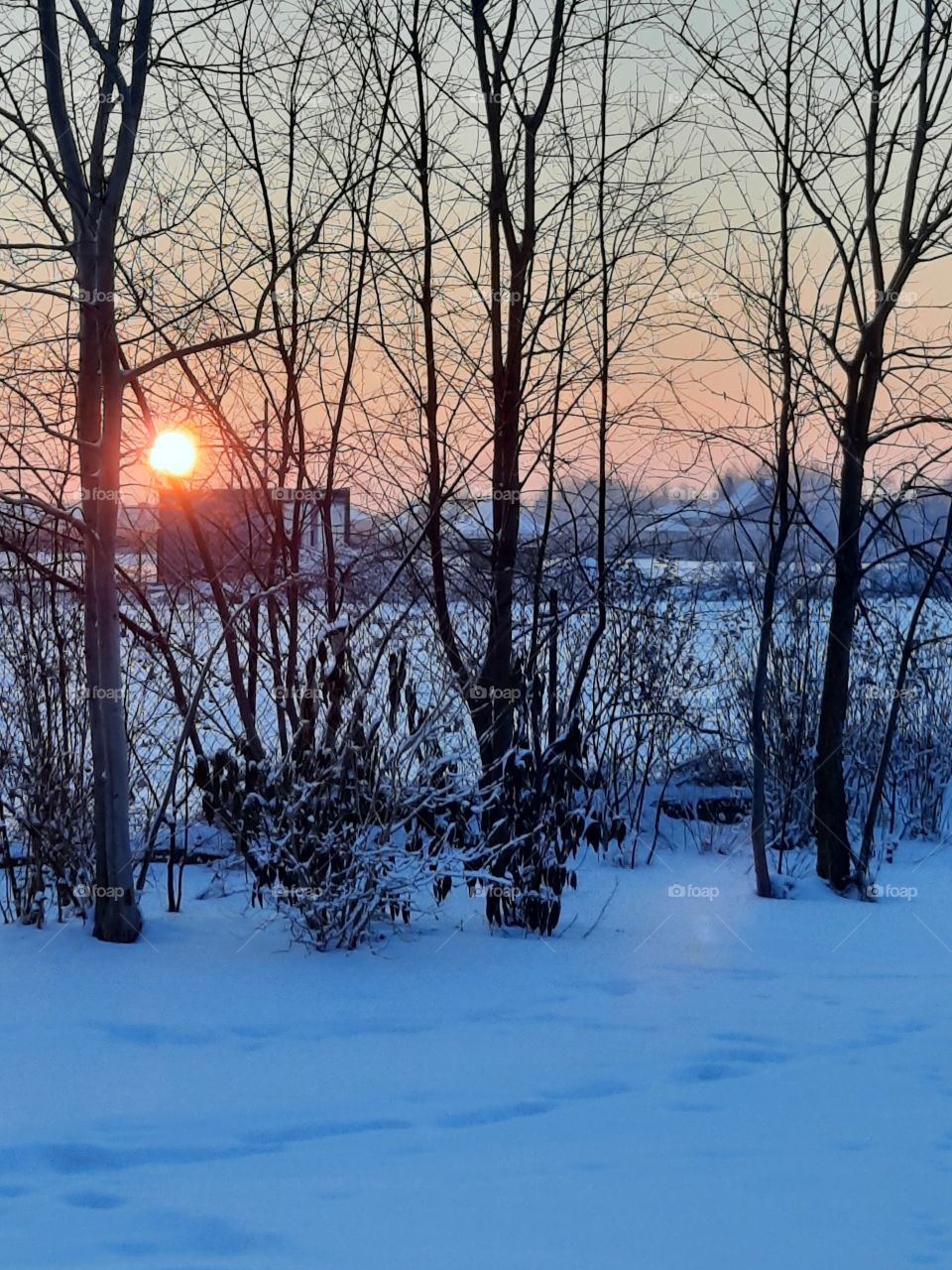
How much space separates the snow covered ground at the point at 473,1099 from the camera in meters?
2.58

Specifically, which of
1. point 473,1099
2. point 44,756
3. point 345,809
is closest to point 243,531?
point 44,756

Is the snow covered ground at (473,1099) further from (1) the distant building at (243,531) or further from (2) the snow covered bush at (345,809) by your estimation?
(1) the distant building at (243,531)

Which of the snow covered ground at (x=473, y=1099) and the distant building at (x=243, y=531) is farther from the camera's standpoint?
the distant building at (x=243, y=531)

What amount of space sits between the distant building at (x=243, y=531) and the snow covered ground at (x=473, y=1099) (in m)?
1.78

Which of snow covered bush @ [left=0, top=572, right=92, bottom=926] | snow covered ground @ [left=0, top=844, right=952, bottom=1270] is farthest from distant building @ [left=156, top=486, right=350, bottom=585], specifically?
snow covered ground @ [left=0, top=844, right=952, bottom=1270]

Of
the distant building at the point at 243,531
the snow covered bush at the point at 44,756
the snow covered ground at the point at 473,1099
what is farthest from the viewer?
the distant building at the point at 243,531

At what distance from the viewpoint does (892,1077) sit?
139 inches

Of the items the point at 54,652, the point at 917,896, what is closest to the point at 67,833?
the point at 54,652

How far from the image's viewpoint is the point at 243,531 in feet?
20.9

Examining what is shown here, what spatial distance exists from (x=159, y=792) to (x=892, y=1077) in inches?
163

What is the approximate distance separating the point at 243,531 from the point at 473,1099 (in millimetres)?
3752

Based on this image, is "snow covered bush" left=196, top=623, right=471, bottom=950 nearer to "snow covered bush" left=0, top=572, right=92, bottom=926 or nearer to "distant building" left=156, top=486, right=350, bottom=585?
"snow covered bush" left=0, top=572, right=92, bottom=926

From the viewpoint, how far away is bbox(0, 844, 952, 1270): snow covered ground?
2.58m

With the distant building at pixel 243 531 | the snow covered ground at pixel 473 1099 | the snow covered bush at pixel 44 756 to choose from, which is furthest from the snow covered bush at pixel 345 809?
the distant building at pixel 243 531
